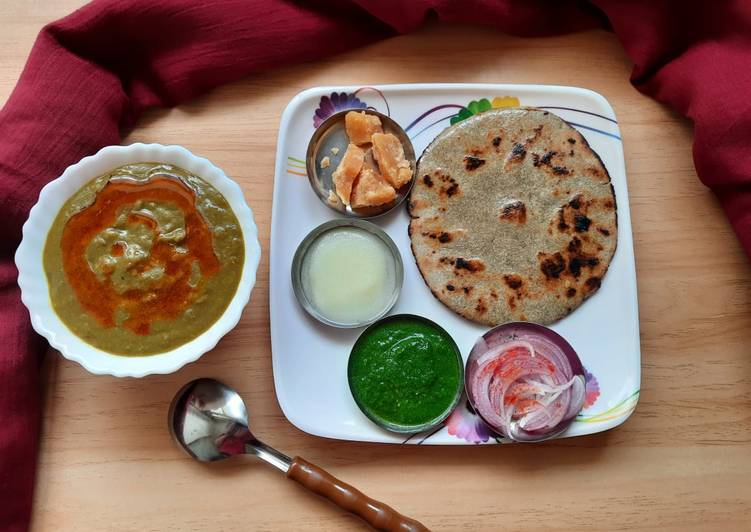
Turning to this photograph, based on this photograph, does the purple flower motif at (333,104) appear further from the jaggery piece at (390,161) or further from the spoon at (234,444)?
the spoon at (234,444)

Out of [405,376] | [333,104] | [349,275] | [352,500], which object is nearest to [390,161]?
[333,104]

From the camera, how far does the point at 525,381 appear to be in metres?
2.46

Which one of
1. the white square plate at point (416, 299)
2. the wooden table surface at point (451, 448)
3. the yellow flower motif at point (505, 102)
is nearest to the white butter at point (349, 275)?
the white square plate at point (416, 299)

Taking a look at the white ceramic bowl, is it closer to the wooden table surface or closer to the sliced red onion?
the wooden table surface

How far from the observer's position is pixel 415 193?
8.58ft

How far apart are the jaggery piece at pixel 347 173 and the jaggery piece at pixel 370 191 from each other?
0.09 ft

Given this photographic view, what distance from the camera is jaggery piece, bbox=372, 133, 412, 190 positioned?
252 centimetres

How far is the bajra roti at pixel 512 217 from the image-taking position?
257 cm

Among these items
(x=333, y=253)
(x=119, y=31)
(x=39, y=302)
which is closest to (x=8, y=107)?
(x=119, y=31)

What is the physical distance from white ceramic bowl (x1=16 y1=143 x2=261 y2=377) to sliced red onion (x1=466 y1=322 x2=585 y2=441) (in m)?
0.94

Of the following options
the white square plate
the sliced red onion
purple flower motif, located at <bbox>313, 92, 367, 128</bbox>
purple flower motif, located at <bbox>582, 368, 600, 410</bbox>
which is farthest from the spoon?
purple flower motif, located at <bbox>313, 92, 367, 128</bbox>

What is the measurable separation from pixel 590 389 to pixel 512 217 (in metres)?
0.74

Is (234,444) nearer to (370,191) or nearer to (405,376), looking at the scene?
(405,376)

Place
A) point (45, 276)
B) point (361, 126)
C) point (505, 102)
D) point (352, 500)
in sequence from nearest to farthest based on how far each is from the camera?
point (45, 276), point (352, 500), point (361, 126), point (505, 102)
